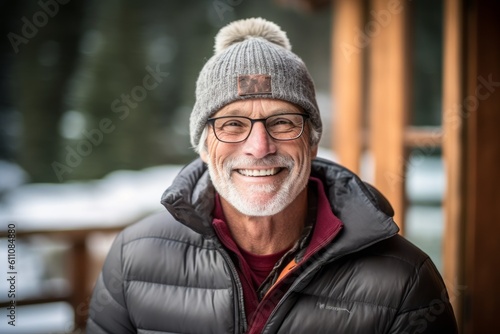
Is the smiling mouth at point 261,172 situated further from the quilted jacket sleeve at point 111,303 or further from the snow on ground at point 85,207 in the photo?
the snow on ground at point 85,207

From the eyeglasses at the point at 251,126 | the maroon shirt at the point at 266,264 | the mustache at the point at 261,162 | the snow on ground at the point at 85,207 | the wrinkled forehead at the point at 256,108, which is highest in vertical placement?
the wrinkled forehead at the point at 256,108

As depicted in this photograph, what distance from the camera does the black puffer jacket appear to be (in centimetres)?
135

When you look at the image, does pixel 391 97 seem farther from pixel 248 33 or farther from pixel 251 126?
pixel 251 126

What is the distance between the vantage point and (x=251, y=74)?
146 cm

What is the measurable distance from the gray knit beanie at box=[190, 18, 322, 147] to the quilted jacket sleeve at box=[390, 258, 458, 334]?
0.57m

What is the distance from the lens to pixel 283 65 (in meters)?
1.49

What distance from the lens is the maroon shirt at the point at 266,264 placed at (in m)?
1.37

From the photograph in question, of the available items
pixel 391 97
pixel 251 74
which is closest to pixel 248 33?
pixel 251 74

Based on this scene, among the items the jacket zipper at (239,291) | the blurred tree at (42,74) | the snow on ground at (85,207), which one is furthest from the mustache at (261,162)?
the blurred tree at (42,74)

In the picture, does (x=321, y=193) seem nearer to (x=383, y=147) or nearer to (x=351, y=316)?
(x=351, y=316)

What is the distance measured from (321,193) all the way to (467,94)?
3.96ft

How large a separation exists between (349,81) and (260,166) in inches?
89.4

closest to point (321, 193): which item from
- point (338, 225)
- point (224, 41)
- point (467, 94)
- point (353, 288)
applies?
point (338, 225)

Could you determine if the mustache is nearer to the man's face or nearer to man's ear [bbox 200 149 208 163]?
the man's face
